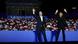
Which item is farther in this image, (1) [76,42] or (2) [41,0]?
(2) [41,0]

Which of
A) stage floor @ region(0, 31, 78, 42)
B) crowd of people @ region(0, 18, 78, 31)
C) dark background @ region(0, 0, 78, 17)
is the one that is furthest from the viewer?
dark background @ region(0, 0, 78, 17)

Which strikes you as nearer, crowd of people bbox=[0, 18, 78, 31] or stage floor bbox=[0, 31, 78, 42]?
stage floor bbox=[0, 31, 78, 42]

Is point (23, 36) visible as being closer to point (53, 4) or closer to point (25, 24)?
point (25, 24)

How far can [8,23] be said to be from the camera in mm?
9133

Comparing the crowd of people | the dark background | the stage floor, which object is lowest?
the stage floor

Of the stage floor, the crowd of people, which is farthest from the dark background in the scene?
the stage floor

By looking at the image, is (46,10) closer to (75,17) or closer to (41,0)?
(41,0)

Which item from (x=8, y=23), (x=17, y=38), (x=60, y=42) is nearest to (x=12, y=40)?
(x=17, y=38)

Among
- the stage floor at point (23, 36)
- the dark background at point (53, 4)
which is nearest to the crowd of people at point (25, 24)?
the stage floor at point (23, 36)

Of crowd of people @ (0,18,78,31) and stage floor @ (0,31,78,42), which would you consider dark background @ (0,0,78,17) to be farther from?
stage floor @ (0,31,78,42)

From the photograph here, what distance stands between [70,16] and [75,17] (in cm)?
23

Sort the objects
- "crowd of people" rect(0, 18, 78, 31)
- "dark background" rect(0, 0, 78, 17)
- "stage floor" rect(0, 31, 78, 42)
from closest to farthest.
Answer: "stage floor" rect(0, 31, 78, 42), "crowd of people" rect(0, 18, 78, 31), "dark background" rect(0, 0, 78, 17)

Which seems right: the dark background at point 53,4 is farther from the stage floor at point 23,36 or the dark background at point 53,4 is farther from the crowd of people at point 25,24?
the stage floor at point 23,36

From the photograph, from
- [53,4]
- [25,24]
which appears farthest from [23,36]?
[53,4]
